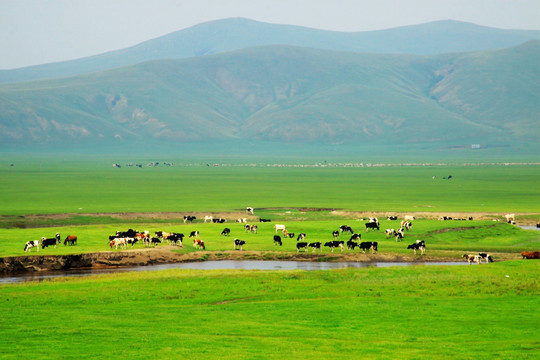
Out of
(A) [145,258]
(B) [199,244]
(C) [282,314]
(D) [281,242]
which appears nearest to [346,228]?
(D) [281,242]

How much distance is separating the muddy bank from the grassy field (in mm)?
29773

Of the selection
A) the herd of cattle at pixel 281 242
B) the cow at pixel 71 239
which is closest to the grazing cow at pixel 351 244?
the herd of cattle at pixel 281 242

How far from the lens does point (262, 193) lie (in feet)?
349

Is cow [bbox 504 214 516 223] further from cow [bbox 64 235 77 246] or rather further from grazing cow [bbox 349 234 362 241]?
cow [bbox 64 235 77 246]

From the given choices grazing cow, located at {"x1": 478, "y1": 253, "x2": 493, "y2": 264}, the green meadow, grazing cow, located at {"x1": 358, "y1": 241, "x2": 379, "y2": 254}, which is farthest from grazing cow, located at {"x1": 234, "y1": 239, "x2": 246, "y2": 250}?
grazing cow, located at {"x1": 478, "y1": 253, "x2": 493, "y2": 264}

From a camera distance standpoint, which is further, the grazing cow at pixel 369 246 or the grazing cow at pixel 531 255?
the grazing cow at pixel 369 246

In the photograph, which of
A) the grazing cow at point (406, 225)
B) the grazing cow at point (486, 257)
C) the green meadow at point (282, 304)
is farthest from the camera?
the grazing cow at point (406, 225)

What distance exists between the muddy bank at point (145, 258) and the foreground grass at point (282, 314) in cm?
522

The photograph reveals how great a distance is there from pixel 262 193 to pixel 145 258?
2307 inches

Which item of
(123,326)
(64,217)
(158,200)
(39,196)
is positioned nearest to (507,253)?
(123,326)

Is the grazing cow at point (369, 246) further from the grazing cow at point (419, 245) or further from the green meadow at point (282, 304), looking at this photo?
the grazing cow at point (419, 245)

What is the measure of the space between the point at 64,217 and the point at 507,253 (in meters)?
40.4

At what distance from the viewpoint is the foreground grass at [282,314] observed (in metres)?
24.2

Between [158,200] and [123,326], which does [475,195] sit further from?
[123,326]
